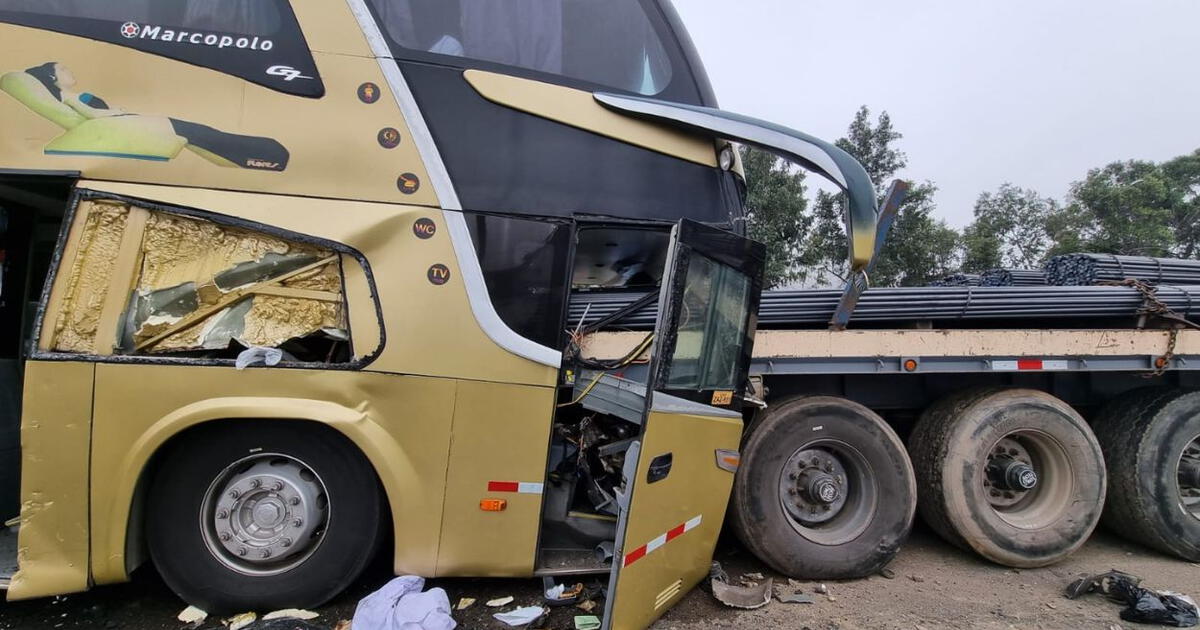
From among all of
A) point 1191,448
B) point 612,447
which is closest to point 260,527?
point 612,447

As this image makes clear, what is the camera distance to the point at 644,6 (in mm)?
3295

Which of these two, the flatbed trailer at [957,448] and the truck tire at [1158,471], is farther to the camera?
the truck tire at [1158,471]

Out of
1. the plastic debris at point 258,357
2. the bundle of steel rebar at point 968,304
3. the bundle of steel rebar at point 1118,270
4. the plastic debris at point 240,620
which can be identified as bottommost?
the plastic debris at point 240,620

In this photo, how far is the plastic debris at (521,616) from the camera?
2.82 metres

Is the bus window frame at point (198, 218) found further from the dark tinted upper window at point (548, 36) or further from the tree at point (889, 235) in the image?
the tree at point (889, 235)

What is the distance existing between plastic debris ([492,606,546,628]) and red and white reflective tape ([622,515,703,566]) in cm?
79

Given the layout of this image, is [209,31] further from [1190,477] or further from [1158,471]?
[1190,477]

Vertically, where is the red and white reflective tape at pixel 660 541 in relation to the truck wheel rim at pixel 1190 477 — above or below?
below

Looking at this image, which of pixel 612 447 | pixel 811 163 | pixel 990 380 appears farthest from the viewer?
pixel 990 380

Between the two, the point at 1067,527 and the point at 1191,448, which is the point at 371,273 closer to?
the point at 1067,527

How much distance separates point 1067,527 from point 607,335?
10.8 feet

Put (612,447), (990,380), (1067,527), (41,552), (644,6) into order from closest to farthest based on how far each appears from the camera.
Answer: (41,552) → (612,447) → (644,6) → (1067,527) → (990,380)

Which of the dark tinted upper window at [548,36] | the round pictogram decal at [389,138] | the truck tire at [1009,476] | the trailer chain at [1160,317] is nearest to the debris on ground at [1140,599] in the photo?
the truck tire at [1009,476]

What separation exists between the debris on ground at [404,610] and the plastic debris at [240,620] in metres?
0.58
